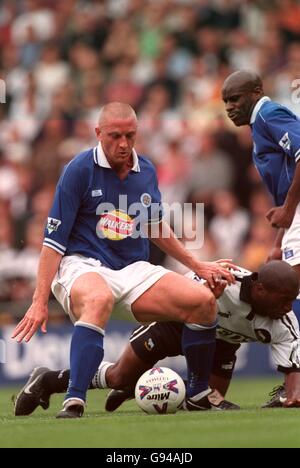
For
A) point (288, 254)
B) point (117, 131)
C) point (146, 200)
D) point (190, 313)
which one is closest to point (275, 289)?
point (190, 313)

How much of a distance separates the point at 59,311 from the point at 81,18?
569 centimetres

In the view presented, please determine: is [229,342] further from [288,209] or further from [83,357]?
[83,357]

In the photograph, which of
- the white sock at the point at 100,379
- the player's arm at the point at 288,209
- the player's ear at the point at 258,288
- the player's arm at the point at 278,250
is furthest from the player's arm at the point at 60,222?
the player's arm at the point at 278,250

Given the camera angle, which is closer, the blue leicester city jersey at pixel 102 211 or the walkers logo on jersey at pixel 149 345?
the blue leicester city jersey at pixel 102 211

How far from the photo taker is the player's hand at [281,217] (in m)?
8.55

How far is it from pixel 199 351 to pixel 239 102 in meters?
1.86

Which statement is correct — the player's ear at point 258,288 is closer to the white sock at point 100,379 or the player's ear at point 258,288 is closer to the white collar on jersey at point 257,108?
the white sock at point 100,379

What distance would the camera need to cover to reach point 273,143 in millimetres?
8570

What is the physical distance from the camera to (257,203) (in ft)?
46.0

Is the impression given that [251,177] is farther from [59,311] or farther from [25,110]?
[25,110]

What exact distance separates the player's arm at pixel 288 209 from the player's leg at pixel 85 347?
1.68 meters

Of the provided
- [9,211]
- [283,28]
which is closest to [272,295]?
[9,211]

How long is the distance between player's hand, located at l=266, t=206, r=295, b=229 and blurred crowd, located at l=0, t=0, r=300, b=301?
4823 millimetres

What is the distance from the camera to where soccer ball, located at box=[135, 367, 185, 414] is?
7.70 m
